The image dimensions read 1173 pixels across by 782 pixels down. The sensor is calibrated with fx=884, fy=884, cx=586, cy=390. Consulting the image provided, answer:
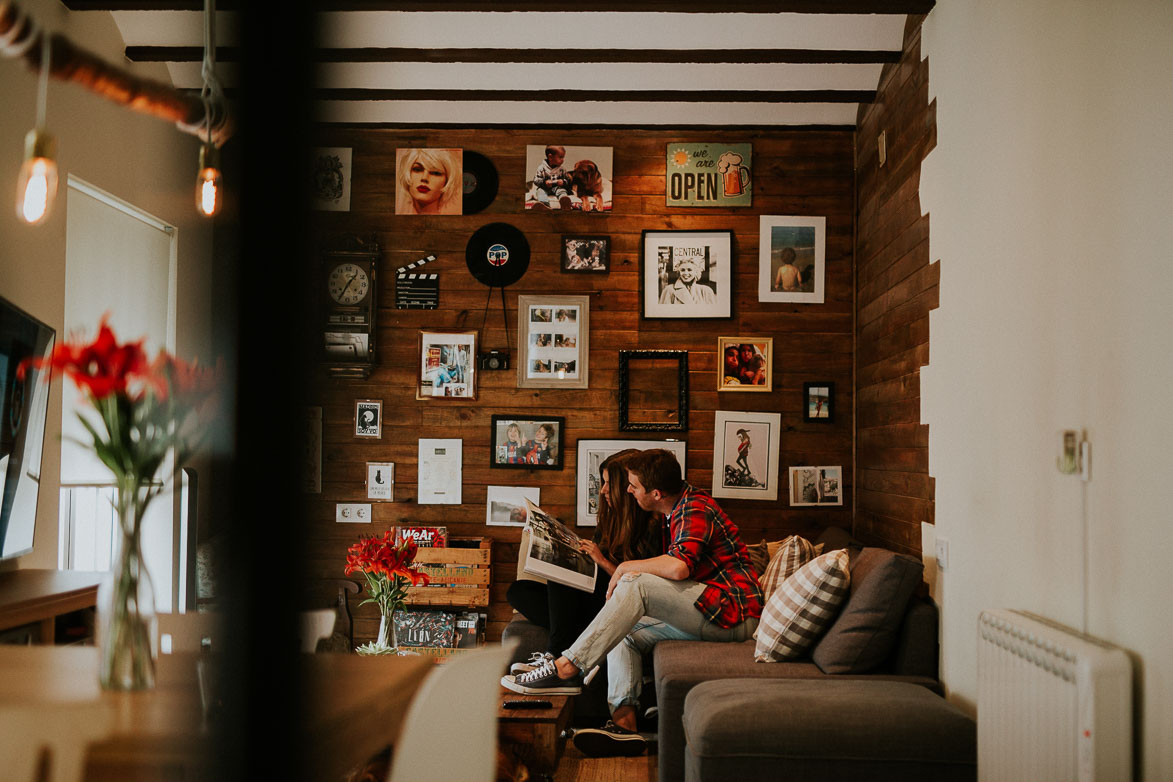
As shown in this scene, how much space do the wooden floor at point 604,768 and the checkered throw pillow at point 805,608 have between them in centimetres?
62

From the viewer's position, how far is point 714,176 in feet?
15.0

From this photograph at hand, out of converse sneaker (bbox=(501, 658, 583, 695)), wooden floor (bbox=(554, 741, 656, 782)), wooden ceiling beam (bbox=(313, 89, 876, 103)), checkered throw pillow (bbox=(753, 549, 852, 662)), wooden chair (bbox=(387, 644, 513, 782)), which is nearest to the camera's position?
wooden chair (bbox=(387, 644, 513, 782))

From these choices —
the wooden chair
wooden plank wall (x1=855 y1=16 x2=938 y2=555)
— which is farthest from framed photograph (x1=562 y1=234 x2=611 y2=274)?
the wooden chair

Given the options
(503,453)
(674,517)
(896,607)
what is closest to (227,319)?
(896,607)

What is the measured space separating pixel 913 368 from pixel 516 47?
83.5 inches

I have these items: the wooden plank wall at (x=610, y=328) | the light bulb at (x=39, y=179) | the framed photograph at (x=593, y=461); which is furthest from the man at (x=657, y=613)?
the light bulb at (x=39, y=179)

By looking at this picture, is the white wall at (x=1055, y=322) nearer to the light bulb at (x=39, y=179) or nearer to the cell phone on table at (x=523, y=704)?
the cell phone on table at (x=523, y=704)

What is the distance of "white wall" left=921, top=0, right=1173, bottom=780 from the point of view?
1701 mm

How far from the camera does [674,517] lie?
350 centimetres

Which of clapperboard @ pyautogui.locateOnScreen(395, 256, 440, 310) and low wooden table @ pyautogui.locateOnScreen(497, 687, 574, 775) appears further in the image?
clapperboard @ pyautogui.locateOnScreen(395, 256, 440, 310)

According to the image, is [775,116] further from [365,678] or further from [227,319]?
[227,319]

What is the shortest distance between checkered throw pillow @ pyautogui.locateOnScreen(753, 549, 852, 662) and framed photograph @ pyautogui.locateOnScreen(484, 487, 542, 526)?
1.78 metres

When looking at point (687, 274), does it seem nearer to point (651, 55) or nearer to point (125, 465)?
point (651, 55)

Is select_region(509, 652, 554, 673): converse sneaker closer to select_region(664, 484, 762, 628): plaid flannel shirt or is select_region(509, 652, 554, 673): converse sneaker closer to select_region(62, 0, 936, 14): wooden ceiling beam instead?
select_region(664, 484, 762, 628): plaid flannel shirt
